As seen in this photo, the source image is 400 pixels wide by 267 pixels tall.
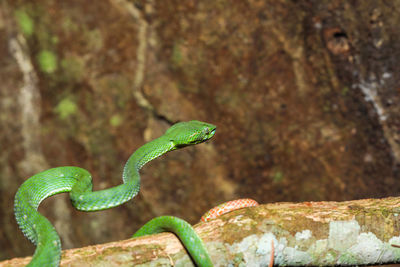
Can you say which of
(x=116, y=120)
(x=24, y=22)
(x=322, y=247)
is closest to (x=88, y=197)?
(x=322, y=247)

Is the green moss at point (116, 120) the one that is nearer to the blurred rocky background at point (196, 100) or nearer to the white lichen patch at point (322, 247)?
the blurred rocky background at point (196, 100)

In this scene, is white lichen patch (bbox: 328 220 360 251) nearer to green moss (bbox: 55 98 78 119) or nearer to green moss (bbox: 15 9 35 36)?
green moss (bbox: 55 98 78 119)

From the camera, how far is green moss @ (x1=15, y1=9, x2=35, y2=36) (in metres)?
6.68

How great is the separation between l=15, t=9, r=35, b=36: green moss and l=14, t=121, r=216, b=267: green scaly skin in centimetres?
413

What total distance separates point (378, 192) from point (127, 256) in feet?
14.1

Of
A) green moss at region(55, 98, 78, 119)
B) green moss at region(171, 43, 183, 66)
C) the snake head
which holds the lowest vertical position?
the snake head

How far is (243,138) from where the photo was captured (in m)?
6.28

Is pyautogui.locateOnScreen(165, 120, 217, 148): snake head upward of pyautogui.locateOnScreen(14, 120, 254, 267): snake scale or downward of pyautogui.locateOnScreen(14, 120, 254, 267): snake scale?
upward

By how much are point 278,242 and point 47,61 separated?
5.66 metres

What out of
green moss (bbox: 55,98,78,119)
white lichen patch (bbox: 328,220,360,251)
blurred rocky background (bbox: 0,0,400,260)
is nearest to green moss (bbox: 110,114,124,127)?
blurred rocky background (bbox: 0,0,400,260)

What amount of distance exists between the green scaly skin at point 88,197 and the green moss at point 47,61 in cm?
370

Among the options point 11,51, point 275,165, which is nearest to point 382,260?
point 275,165

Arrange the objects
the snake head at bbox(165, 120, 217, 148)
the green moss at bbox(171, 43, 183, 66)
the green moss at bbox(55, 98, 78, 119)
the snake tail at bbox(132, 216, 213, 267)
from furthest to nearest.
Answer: the green moss at bbox(55, 98, 78, 119) → the green moss at bbox(171, 43, 183, 66) → the snake head at bbox(165, 120, 217, 148) → the snake tail at bbox(132, 216, 213, 267)

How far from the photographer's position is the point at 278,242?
2576 millimetres
